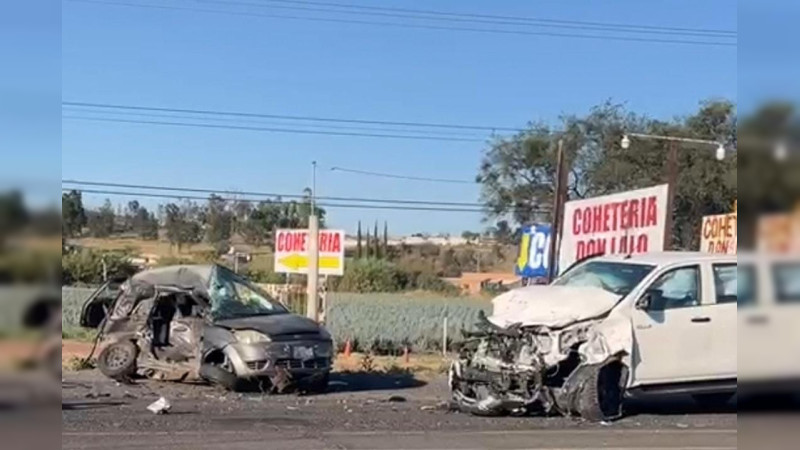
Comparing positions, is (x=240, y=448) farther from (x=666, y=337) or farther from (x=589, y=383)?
(x=666, y=337)

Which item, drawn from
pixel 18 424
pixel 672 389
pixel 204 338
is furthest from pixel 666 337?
pixel 18 424

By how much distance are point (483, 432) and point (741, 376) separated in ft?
22.5

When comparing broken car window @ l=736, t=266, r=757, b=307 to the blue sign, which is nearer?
broken car window @ l=736, t=266, r=757, b=307

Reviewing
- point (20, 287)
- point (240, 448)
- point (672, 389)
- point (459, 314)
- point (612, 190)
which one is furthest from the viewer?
point (612, 190)

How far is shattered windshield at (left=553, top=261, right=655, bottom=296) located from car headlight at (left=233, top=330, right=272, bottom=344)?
3641 mm

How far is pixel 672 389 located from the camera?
1009cm

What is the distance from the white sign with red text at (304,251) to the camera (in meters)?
26.3

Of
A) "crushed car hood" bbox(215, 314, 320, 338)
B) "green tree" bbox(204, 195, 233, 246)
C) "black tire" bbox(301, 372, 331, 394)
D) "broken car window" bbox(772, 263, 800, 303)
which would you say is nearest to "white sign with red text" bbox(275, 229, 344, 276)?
"crushed car hood" bbox(215, 314, 320, 338)

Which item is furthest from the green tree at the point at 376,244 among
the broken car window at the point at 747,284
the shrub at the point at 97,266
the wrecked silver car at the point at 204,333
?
the broken car window at the point at 747,284

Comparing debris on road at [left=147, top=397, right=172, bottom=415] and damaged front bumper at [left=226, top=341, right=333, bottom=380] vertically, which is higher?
damaged front bumper at [left=226, top=341, right=333, bottom=380]

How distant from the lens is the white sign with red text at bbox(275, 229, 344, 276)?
86.4ft

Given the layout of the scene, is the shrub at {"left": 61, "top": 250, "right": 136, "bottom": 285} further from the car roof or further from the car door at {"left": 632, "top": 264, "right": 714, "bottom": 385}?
the car roof

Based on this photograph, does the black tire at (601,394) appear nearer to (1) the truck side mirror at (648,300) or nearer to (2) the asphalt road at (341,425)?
(2) the asphalt road at (341,425)

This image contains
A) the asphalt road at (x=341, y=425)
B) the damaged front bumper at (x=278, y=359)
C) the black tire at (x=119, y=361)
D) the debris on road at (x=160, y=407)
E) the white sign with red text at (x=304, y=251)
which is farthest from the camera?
the white sign with red text at (x=304, y=251)
